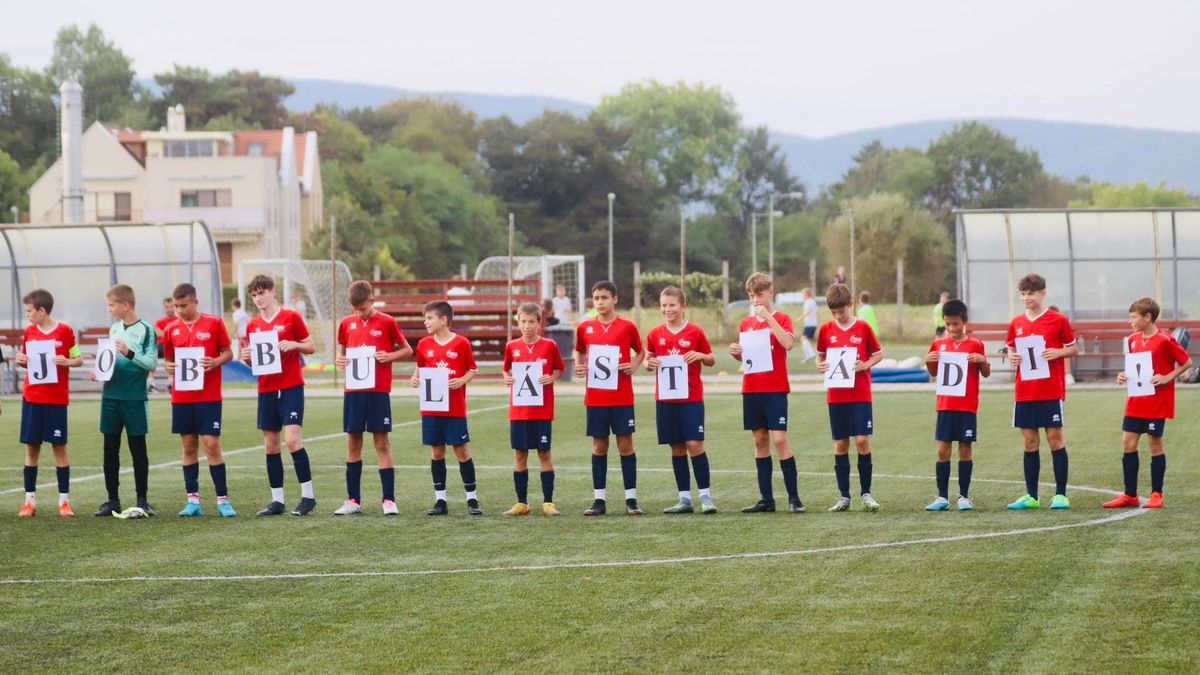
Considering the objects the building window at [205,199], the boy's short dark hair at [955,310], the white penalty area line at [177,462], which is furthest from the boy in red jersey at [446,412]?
the building window at [205,199]

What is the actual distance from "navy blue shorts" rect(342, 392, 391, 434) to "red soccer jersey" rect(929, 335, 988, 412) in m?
4.65

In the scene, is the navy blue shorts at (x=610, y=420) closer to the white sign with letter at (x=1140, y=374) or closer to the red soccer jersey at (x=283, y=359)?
the red soccer jersey at (x=283, y=359)

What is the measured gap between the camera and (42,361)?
1488 centimetres

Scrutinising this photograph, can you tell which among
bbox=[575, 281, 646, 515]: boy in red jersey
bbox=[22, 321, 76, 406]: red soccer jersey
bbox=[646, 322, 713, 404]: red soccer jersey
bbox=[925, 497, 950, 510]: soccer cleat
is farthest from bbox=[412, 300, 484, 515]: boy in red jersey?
bbox=[925, 497, 950, 510]: soccer cleat

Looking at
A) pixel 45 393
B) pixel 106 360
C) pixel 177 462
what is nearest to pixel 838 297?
pixel 106 360

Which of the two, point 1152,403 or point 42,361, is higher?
point 42,361

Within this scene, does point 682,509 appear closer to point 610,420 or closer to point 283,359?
point 610,420

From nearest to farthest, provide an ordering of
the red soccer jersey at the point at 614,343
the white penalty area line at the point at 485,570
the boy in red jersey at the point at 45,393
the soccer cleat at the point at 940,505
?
1. the white penalty area line at the point at 485,570
2. the soccer cleat at the point at 940,505
3. the red soccer jersey at the point at 614,343
4. the boy in red jersey at the point at 45,393

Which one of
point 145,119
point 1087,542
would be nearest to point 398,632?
point 1087,542

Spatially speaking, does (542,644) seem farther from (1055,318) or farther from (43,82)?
(43,82)

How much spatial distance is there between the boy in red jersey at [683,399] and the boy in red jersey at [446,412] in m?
1.61

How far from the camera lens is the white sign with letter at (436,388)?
14.4m

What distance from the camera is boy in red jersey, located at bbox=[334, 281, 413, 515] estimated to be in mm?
14367

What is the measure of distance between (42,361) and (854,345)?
7.01 m
